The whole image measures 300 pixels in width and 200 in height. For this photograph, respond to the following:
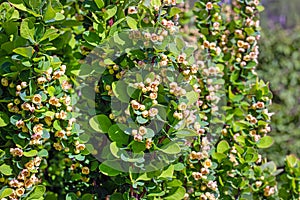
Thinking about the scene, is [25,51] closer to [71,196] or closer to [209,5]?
[71,196]

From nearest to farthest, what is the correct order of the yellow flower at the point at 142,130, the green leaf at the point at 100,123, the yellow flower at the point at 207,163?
the yellow flower at the point at 142,130 → the green leaf at the point at 100,123 → the yellow flower at the point at 207,163

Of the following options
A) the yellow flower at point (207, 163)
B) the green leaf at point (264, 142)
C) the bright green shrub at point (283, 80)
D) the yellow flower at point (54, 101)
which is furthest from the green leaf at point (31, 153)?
the bright green shrub at point (283, 80)

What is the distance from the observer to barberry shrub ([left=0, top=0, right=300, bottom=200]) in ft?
3.81

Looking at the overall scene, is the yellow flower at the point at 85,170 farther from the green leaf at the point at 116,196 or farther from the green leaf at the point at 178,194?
the green leaf at the point at 178,194

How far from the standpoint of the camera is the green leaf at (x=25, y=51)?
1123mm

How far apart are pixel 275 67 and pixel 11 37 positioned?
3122 mm

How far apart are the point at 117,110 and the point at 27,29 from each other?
292 mm

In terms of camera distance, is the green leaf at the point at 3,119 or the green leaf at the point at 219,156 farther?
the green leaf at the point at 219,156

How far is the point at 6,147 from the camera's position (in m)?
1.29

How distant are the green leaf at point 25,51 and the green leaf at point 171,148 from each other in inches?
14.9

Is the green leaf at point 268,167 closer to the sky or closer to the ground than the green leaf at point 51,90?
closer to the ground

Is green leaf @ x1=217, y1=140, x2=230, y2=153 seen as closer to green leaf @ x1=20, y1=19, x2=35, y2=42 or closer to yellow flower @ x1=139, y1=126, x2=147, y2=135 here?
yellow flower @ x1=139, y1=126, x2=147, y2=135

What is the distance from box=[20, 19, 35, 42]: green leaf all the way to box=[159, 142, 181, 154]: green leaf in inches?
15.9

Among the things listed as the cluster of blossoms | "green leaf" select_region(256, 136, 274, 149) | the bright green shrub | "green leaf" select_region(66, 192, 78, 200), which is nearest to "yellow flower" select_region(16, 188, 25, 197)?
the cluster of blossoms
